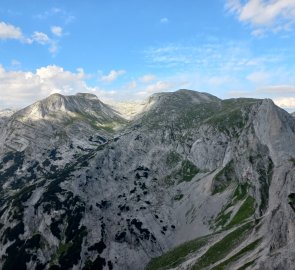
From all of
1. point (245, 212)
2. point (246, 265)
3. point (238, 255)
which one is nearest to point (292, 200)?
point (238, 255)

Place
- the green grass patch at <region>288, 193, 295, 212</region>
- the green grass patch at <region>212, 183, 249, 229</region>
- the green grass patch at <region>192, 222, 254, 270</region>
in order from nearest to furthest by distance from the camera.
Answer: the green grass patch at <region>288, 193, 295, 212</region> → the green grass patch at <region>192, 222, 254, 270</region> → the green grass patch at <region>212, 183, 249, 229</region>

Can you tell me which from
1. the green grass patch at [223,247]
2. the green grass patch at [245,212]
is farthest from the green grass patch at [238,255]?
the green grass patch at [245,212]

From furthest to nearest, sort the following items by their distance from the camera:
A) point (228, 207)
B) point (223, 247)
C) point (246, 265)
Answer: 1. point (228, 207)
2. point (223, 247)
3. point (246, 265)

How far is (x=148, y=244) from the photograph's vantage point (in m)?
193

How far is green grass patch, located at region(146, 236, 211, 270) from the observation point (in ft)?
519

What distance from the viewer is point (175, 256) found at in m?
168

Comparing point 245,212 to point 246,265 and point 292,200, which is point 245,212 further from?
point 246,265

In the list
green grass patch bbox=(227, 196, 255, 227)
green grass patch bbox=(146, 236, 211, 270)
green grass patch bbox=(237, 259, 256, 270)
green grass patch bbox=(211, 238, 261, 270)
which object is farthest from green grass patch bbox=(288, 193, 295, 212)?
green grass patch bbox=(227, 196, 255, 227)

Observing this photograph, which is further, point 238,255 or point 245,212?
point 245,212

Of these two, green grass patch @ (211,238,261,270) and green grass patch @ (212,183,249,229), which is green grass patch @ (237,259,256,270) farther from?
green grass patch @ (212,183,249,229)

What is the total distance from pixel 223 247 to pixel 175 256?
3524 centimetres

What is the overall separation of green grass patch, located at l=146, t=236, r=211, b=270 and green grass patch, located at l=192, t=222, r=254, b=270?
15234 millimetres

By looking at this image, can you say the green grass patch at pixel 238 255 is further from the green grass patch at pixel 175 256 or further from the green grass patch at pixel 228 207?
the green grass patch at pixel 228 207

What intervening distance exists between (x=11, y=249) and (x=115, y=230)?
1986 inches
